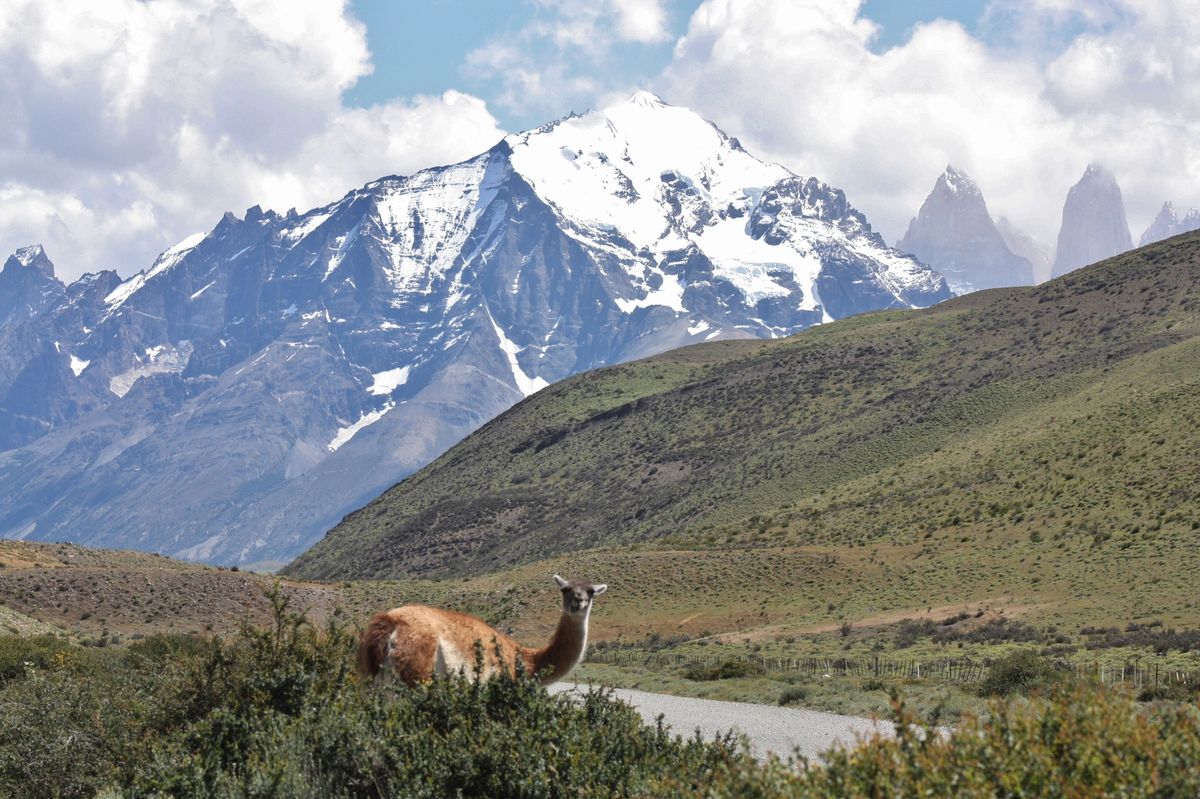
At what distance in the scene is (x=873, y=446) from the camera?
8975cm

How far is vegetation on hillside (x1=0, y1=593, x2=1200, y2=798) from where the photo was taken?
6.11 metres

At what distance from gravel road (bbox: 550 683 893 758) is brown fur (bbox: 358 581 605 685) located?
3.95 metres

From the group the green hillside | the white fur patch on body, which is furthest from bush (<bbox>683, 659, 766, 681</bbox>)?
the white fur patch on body

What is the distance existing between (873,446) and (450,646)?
8212 centimetres

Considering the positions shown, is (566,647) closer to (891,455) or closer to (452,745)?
(452,745)

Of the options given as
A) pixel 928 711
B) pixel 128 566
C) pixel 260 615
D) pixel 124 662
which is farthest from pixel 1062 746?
pixel 128 566

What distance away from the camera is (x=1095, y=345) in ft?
303

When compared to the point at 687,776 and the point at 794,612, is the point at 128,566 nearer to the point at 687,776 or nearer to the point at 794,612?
the point at 794,612

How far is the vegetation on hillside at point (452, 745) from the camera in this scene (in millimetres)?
6105

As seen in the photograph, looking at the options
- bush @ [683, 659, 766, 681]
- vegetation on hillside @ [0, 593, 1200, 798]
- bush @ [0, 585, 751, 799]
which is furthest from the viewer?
bush @ [683, 659, 766, 681]

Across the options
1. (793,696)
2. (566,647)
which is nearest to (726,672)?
(793,696)

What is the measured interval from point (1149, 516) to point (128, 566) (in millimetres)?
46459

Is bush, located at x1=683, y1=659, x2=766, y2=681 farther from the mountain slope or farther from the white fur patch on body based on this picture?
the white fur patch on body

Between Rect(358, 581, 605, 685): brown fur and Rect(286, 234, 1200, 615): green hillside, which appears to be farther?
Rect(286, 234, 1200, 615): green hillside
